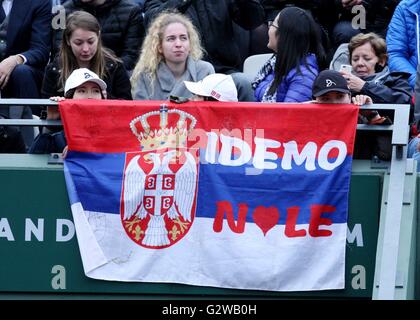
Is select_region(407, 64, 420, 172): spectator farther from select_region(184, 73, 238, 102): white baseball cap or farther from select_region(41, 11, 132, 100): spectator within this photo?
select_region(41, 11, 132, 100): spectator

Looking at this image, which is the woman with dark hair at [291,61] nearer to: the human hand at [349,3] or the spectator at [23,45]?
the human hand at [349,3]

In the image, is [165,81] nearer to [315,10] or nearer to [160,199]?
[160,199]

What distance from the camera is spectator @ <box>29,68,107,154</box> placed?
8.09 metres

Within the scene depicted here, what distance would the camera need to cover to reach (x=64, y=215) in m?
7.95

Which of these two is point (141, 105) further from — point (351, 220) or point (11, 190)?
point (351, 220)

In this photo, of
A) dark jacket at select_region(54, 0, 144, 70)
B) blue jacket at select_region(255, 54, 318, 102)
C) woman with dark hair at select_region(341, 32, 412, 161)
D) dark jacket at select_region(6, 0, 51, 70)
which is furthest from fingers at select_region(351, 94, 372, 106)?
dark jacket at select_region(6, 0, 51, 70)

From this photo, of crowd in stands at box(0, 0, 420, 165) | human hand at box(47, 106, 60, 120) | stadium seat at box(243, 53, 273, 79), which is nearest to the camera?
human hand at box(47, 106, 60, 120)

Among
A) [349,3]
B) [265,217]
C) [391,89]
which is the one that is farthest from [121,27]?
[265,217]

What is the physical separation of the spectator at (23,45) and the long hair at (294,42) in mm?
2367

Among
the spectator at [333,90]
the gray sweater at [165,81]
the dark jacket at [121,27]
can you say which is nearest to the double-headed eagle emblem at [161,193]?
the spectator at [333,90]

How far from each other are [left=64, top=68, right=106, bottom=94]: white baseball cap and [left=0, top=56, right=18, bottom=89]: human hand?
1.74 metres

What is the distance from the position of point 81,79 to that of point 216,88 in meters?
0.98

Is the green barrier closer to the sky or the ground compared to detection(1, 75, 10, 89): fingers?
closer to the ground
